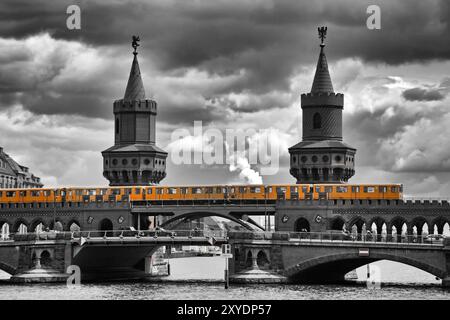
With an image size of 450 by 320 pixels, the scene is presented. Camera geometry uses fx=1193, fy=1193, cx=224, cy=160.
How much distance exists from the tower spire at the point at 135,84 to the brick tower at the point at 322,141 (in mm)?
25909

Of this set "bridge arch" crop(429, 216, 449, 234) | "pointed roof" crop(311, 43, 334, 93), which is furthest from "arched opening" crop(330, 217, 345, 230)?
"pointed roof" crop(311, 43, 334, 93)

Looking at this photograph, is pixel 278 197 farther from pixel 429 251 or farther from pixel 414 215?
pixel 429 251

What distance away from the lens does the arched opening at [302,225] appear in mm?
161000

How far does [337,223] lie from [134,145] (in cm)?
3946

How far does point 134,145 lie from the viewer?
607 ft

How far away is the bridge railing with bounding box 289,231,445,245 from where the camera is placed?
116m

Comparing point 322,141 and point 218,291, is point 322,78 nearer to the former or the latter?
point 322,141

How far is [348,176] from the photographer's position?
7003 inches

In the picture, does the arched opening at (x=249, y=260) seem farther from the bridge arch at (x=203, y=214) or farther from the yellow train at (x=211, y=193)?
the yellow train at (x=211, y=193)

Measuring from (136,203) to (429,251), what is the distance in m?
63.0

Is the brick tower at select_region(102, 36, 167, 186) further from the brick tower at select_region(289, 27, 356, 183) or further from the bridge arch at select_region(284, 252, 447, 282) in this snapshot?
the bridge arch at select_region(284, 252, 447, 282)

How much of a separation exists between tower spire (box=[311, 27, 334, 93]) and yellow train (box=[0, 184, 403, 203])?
73.0ft

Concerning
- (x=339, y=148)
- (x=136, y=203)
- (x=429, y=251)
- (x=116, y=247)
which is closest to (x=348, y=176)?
(x=339, y=148)

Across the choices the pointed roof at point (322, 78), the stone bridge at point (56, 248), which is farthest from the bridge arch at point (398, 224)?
the stone bridge at point (56, 248)
